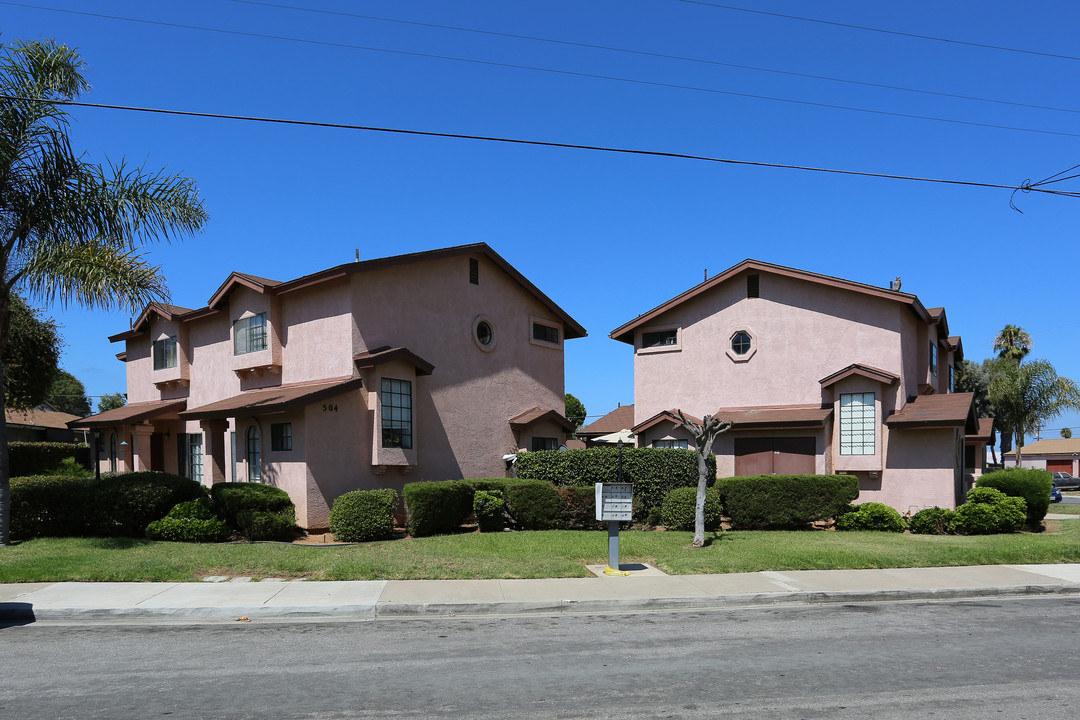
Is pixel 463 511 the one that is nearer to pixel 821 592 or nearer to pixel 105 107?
pixel 821 592

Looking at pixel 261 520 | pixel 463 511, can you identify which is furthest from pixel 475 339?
pixel 261 520

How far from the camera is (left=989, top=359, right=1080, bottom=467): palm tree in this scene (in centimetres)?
3984

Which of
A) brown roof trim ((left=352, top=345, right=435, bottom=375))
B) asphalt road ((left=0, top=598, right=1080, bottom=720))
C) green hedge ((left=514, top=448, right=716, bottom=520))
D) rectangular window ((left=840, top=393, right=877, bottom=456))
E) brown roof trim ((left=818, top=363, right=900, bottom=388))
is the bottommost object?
asphalt road ((left=0, top=598, right=1080, bottom=720))

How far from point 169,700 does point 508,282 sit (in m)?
18.4

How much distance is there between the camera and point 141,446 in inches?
1015

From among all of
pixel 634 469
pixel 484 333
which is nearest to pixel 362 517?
pixel 634 469

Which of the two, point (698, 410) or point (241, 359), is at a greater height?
point (241, 359)

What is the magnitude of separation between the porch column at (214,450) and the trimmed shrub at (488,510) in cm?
842

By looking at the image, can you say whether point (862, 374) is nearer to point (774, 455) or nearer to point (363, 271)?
point (774, 455)

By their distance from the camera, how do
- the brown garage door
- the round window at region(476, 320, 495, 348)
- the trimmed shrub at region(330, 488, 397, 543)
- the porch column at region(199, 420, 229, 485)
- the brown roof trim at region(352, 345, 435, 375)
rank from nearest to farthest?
the trimmed shrub at region(330, 488, 397, 543)
the brown roof trim at region(352, 345, 435, 375)
the brown garage door
the porch column at region(199, 420, 229, 485)
the round window at region(476, 320, 495, 348)

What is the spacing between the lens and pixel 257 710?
20.0 ft

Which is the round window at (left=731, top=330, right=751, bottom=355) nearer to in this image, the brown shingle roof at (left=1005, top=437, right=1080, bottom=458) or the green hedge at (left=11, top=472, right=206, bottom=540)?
the green hedge at (left=11, top=472, right=206, bottom=540)

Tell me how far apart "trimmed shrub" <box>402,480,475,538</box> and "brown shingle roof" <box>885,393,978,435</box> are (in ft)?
36.9

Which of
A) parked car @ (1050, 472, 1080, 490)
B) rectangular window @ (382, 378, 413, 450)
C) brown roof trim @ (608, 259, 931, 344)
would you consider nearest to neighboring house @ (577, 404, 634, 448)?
brown roof trim @ (608, 259, 931, 344)
